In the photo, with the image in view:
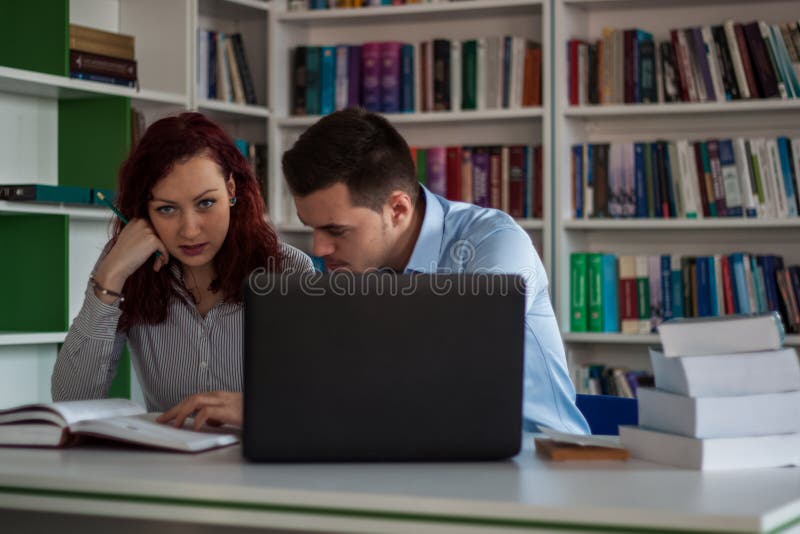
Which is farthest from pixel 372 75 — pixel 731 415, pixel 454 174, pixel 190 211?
pixel 731 415

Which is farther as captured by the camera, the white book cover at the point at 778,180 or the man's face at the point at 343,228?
the white book cover at the point at 778,180

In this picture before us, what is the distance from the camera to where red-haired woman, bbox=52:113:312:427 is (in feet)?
6.95

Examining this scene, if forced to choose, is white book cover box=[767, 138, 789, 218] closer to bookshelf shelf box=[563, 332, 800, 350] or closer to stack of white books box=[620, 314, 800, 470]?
bookshelf shelf box=[563, 332, 800, 350]

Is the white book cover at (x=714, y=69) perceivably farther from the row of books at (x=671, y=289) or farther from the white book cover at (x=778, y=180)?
the row of books at (x=671, y=289)

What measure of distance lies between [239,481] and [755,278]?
2619 mm

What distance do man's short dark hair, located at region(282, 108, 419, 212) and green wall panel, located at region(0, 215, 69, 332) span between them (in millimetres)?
1444

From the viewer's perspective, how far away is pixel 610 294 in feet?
11.7

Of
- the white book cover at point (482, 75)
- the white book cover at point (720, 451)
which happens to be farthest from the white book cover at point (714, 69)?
the white book cover at point (720, 451)

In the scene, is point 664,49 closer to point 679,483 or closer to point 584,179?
point 584,179

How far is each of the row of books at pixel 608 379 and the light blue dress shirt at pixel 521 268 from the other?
65.3 inches

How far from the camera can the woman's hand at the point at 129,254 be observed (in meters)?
2.02

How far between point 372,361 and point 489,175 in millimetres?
2481

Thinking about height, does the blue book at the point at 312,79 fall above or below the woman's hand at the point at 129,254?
above

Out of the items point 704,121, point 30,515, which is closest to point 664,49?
point 704,121
